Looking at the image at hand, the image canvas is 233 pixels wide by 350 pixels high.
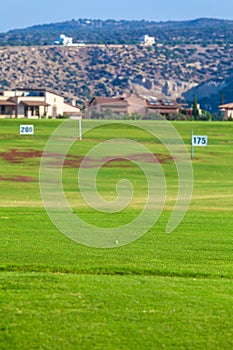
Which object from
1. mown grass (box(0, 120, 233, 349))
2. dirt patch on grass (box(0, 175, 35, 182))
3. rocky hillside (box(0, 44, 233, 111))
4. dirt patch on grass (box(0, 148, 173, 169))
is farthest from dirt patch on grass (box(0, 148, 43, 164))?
rocky hillside (box(0, 44, 233, 111))

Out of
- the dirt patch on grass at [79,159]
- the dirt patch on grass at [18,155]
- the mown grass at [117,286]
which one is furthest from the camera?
the dirt patch on grass at [18,155]

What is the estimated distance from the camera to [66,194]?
96.2 ft

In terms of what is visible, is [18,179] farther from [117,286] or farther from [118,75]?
[118,75]

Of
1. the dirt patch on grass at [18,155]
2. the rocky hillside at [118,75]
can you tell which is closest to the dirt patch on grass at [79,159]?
the dirt patch on grass at [18,155]

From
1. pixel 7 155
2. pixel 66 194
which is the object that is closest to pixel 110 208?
pixel 66 194

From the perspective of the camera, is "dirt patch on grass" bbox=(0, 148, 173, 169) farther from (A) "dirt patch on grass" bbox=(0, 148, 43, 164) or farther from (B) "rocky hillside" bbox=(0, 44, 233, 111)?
(B) "rocky hillside" bbox=(0, 44, 233, 111)

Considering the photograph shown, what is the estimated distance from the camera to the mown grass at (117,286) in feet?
30.1

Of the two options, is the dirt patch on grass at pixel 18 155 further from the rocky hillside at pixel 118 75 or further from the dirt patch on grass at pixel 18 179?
the rocky hillside at pixel 118 75

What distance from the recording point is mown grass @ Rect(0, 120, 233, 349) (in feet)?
30.1

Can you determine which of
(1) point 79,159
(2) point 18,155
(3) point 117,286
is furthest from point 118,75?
(3) point 117,286

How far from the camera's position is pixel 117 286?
10.9 meters

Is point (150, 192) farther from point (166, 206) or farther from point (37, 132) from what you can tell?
point (37, 132)

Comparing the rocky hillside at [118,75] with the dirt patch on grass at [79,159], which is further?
the rocky hillside at [118,75]

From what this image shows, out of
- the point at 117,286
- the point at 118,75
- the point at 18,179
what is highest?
the point at 117,286
